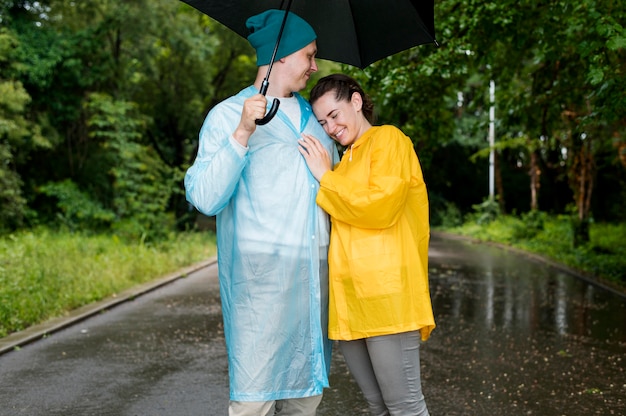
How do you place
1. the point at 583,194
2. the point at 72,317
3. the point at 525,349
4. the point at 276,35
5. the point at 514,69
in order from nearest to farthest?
the point at 276,35, the point at 525,349, the point at 72,317, the point at 514,69, the point at 583,194

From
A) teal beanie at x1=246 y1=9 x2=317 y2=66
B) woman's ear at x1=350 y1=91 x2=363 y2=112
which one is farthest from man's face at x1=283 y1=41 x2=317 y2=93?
woman's ear at x1=350 y1=91 x2=363 y2=112

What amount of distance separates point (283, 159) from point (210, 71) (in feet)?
81.4

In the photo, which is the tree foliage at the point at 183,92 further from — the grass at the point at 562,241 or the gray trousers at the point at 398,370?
the gray trousers at the point at 398,370

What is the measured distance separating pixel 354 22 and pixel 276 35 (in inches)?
24.3

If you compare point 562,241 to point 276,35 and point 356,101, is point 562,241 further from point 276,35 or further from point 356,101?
point 276,35

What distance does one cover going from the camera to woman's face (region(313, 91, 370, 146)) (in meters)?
3.14

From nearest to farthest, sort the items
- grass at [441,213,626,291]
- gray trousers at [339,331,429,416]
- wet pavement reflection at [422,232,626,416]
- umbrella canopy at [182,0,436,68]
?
gray trousers at [339,331,429,416], umbrella canopy at [182,0,436,68], wet pavement reflection at [422,232,626,416], grass at [441,213,626,291]

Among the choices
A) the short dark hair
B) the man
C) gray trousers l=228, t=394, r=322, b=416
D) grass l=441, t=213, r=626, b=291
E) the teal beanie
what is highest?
the teal beanie

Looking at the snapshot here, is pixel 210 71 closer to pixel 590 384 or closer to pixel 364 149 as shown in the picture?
pixel 590 384

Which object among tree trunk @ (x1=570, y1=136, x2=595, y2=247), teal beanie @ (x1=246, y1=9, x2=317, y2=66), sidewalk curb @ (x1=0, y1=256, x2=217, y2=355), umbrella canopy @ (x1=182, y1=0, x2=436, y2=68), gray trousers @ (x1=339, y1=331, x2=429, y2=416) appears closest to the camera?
gray trousers @ (x1=339, y1=331, x2=429, y2=416)

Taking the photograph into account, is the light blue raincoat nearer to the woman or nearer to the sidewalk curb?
the woman

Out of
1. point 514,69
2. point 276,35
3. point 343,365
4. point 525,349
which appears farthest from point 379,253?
point 514,69

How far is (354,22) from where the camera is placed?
3590 mm

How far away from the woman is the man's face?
0.36 ft
